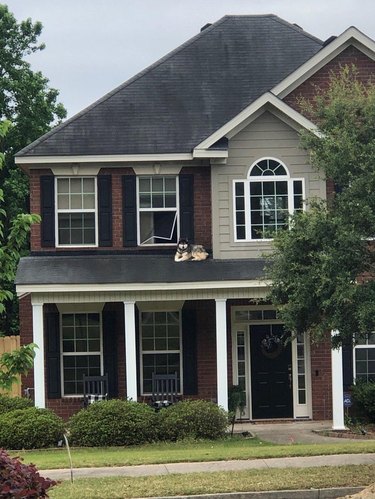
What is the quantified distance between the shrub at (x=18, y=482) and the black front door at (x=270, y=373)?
1328 centimetres

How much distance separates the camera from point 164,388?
21672 mm

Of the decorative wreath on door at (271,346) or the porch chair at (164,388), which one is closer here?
the porch chair at (164,388)

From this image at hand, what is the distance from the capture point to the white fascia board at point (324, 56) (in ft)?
70.6

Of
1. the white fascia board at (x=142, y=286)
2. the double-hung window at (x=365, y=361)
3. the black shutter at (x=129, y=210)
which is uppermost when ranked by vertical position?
the black shutter at (x=129, y=210)

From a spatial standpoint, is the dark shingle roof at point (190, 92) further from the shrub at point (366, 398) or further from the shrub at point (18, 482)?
the shrub at point (18, 482)

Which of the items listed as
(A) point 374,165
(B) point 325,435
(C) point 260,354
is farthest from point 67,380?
(A) point 374,165

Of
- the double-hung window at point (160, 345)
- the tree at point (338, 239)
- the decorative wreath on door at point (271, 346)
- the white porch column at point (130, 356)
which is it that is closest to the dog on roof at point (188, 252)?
the double-hung window at point (160, 345)

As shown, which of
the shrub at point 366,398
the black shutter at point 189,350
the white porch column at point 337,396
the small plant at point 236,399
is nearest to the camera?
the white porch column at point 337,396

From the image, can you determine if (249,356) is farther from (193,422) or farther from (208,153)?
(208,153)

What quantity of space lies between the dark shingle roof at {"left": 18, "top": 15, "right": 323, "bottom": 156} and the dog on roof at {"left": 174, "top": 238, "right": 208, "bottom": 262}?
208cm

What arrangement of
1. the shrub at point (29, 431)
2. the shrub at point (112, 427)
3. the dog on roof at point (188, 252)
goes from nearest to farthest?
the shrub at point (29, 431)
the shrub at point (112, 427)
the dog on roof at point (188, 252)

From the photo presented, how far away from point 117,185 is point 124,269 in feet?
6.90

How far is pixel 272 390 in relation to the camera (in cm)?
2220

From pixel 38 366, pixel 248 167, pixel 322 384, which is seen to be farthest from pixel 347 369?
pixel 38 366
